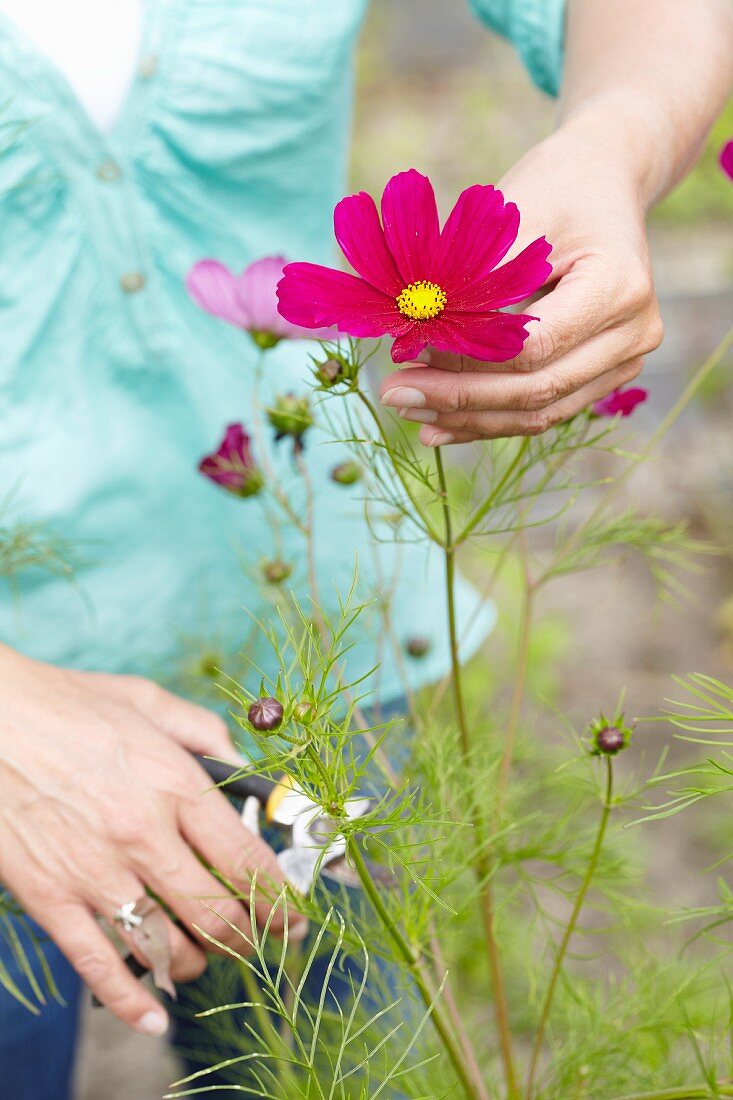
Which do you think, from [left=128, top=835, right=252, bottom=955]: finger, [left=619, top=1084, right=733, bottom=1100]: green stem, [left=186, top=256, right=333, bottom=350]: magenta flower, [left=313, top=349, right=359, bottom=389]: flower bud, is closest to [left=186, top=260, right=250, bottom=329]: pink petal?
[left=186, top=256, right=333, bottom=350]: magenta flower

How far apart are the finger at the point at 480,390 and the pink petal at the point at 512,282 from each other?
23 millimetres

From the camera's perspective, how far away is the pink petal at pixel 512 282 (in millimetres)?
310

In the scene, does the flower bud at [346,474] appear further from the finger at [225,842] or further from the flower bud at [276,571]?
the finger at [225,842]

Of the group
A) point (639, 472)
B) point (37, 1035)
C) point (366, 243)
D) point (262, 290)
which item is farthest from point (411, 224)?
point (639, 472)

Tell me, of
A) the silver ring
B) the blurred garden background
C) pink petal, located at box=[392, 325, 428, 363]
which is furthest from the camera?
the blurred garden background

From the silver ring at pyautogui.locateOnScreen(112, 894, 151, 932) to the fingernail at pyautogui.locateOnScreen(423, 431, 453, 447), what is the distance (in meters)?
0.21

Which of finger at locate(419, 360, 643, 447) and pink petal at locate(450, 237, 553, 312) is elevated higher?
pink petal at locate(450, 237, 553, 312)

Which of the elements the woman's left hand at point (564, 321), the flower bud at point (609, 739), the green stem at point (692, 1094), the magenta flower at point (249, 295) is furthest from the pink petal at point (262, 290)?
the green stem at point (692, 1094)

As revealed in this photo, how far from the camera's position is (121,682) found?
18.3 inches

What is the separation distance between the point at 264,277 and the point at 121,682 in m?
0.18

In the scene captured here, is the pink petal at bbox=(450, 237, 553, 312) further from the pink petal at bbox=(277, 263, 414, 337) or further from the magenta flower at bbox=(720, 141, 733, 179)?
the magenta flower at bbox=(720, 141, 733, 179)

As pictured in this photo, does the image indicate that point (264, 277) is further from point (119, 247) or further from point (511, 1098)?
point (511, 1098)

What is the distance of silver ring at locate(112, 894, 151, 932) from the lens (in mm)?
406

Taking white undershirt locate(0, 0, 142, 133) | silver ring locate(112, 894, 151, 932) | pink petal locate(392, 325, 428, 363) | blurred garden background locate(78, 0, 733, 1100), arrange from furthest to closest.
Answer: blurred garden background locate(78, 0, 733, 1100) < white undershirt locate(0, 0, 142, 133) < silver ring locate(112, 894, 151, 932) < pink petal locate(392, 325, 428, 363)
